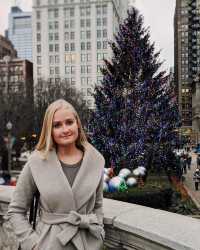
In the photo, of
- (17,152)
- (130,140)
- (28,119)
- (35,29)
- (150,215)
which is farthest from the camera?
(35,29)

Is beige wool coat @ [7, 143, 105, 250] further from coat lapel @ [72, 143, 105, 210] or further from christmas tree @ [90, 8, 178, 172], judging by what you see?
christmas tree @ [90, 8, 178, 172]

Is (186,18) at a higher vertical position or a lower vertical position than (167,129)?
higher

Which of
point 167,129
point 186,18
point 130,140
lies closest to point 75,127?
point 130,140

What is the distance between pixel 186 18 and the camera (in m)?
155

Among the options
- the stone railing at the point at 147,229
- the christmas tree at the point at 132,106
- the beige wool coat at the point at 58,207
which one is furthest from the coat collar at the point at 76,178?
the christmas tree at the point at 132,106

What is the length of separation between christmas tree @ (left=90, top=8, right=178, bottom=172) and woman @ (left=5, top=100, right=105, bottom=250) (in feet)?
46.5

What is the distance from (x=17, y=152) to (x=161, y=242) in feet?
117

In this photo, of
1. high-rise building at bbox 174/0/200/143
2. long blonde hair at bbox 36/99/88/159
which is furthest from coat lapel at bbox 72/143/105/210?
high-rise building at bbox 174/0/200/143

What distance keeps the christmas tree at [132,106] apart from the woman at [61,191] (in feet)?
46.5

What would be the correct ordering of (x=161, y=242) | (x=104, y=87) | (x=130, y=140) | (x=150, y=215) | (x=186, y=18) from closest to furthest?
(x=161, y=242), (x=150, y=215), (x=130, y=140), (x=104, y=87), (x=186, y=18)

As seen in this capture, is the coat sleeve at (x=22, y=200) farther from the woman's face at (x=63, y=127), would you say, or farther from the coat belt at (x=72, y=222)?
the woman's face at (x=63, y=127)

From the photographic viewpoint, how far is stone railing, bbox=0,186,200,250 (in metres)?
2.78

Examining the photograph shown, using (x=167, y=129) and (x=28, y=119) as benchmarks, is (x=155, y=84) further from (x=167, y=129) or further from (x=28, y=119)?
(x=28, y=119)

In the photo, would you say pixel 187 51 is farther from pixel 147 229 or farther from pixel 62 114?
pixel 62 114
